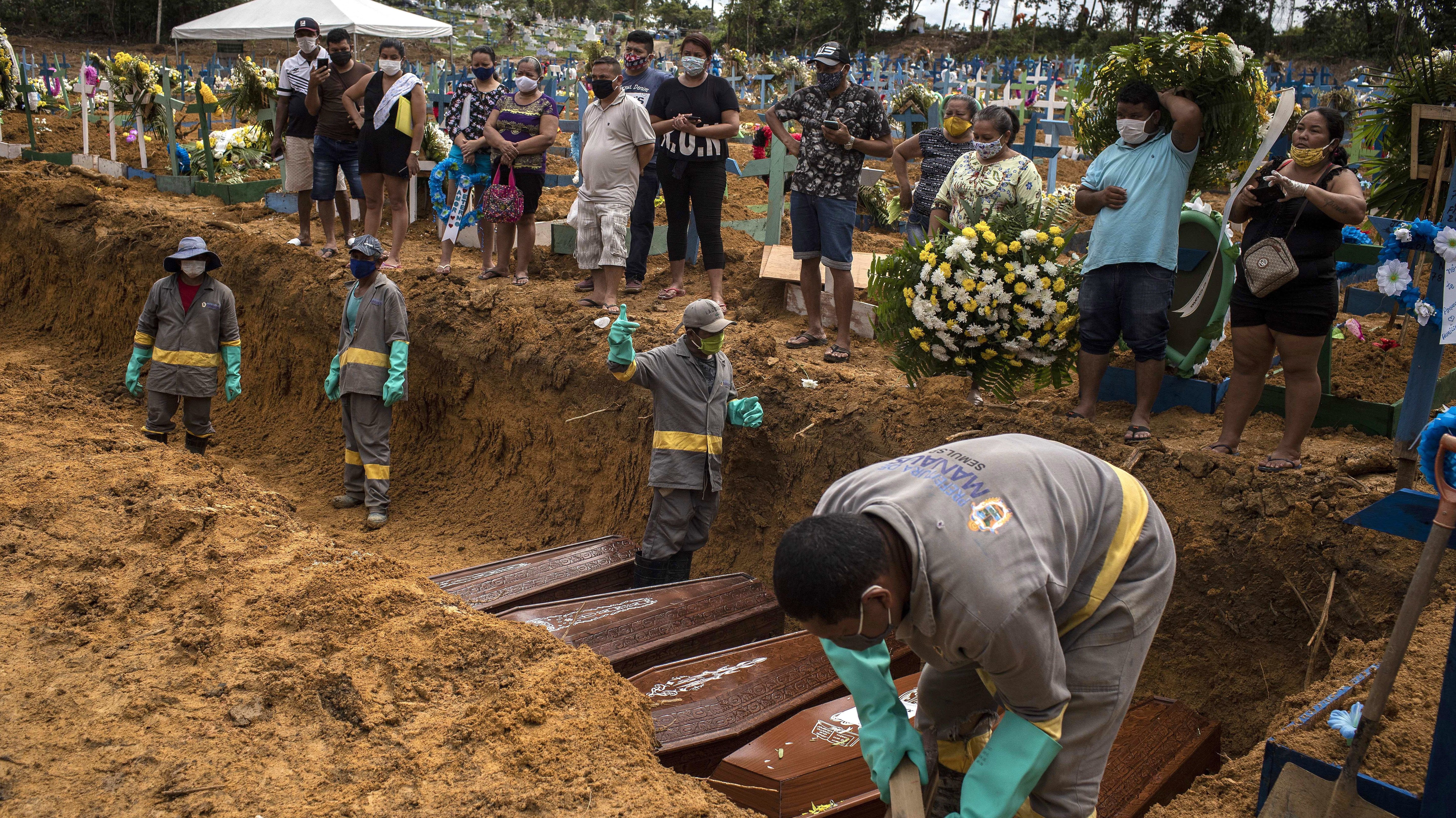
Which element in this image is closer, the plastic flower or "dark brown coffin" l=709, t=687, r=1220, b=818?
"dark brown coffin" l=709, t=687, r=1220, b=818

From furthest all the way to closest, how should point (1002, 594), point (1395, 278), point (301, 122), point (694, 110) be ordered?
point (301, 122)
point (694, 110)
point (1395, 278)
point (1002, 594)

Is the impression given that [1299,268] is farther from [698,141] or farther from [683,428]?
[698,141]

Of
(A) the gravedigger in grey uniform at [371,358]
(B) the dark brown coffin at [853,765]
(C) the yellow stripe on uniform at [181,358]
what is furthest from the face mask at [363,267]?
(B) the dark brown coffin at [853,765]

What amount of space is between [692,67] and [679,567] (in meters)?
3.97

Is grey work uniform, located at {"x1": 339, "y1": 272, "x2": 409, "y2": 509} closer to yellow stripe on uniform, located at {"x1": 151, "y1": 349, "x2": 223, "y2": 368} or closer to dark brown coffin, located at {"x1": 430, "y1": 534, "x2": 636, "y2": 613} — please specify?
yellow stripe on uniform, located at {"x1": 151, "y1": 349, "x2": 223, "y2": 368}

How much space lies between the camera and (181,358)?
7.48m

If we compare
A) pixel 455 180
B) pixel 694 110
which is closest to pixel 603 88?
pixel 694 110

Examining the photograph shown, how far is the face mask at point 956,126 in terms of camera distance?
23.2 ft

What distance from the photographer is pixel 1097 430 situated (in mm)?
5309

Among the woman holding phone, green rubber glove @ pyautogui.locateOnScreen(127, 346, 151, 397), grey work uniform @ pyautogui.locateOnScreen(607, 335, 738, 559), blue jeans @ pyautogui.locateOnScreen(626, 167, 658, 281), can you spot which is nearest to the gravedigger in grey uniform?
green rubber glove @ pyautogui.locateOnScreen(127, 346, 151, 397)

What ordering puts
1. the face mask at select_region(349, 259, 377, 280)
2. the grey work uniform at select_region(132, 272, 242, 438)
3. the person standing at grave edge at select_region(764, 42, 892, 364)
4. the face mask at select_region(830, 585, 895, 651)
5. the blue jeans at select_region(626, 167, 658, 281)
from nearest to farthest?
1. the face mask at select_region(830, 585, 895, 651)
2. the person standing at grave edge at select_region(764, 42, 892, 364)
3. the face mask at select_region(349, 259, 377, 280)
4. the grey work uniform at select_region(132, 272, 242, 438)
5. the blue jeans at select_region(626, 167, 658, 281)

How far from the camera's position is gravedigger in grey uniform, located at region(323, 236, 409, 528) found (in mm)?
7148

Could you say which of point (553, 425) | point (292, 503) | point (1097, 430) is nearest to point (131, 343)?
point (292, 503)

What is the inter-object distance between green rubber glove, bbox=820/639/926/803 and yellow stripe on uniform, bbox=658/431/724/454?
3118 millimetres
